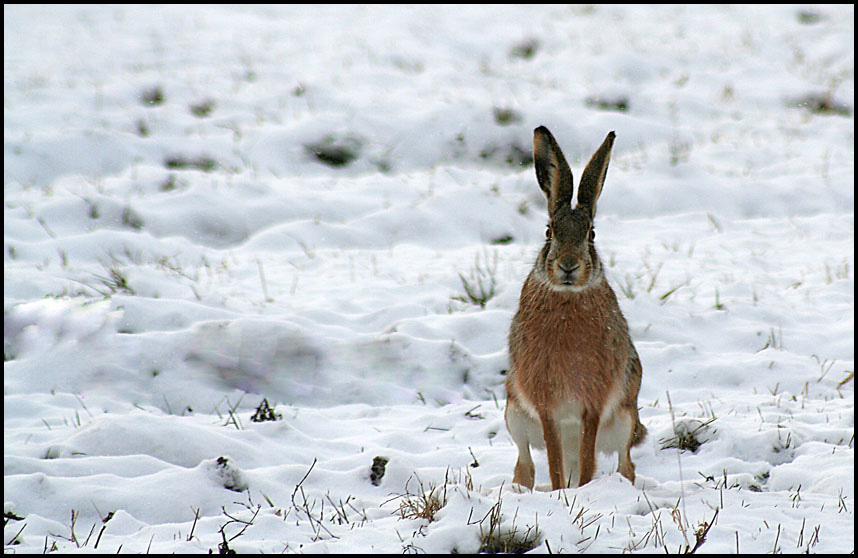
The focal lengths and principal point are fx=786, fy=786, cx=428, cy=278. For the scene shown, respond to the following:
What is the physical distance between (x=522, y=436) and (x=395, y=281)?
300 centimetres

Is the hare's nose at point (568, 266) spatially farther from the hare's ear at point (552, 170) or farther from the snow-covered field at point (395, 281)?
the snow-covered field at point (395, 281)

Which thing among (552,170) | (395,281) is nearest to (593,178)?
(552,170)

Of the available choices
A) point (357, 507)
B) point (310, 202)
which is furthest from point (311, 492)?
point (310, 202)

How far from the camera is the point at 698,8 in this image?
1578 cm

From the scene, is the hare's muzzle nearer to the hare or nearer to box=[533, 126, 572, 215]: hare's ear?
the hare

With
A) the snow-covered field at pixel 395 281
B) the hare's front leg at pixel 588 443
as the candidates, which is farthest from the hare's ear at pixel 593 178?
the snow-covered field at pixel 395 281

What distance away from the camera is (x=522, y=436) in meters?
3.42

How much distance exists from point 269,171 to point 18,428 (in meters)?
5.32

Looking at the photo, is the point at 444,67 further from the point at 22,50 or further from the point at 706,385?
→ the point at 706,385

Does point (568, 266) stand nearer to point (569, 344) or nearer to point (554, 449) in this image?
point (569, 344)

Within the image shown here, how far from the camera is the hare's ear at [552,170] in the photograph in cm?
311

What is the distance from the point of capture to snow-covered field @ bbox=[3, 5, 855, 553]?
306 cm

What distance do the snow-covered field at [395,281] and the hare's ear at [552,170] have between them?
113 centimetres

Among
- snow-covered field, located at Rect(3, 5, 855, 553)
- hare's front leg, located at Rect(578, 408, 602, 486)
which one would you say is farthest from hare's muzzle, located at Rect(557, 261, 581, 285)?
snow-covered field, located at Rect(3, 5, 855, 553)
